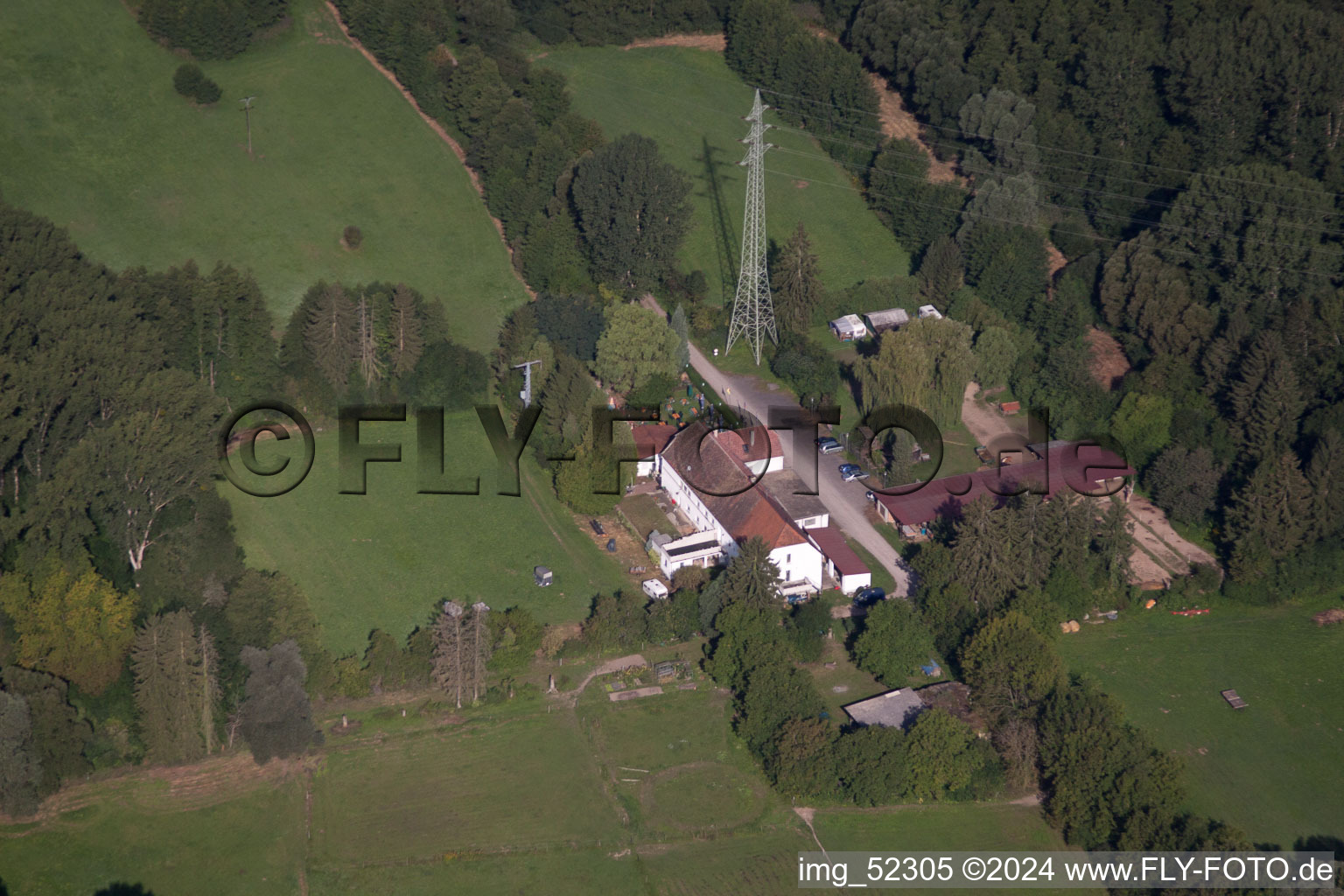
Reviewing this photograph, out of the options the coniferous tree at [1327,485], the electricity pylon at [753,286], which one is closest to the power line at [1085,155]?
the electricity pylon at [753,286]

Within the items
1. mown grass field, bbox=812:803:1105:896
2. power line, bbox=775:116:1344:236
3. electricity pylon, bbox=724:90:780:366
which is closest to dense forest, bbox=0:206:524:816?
electricity pylon, bbox=724:90:780:366

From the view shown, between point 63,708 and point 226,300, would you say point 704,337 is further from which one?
point 63,708

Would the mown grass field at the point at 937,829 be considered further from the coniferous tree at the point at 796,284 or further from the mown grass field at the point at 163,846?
the coniferous tree at the point at 796,284

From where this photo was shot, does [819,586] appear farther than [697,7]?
No

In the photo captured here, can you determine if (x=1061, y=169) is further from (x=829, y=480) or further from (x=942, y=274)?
(x=829, y=480)

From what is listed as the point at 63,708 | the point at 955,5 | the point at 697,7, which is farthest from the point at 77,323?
the point at 955,5
